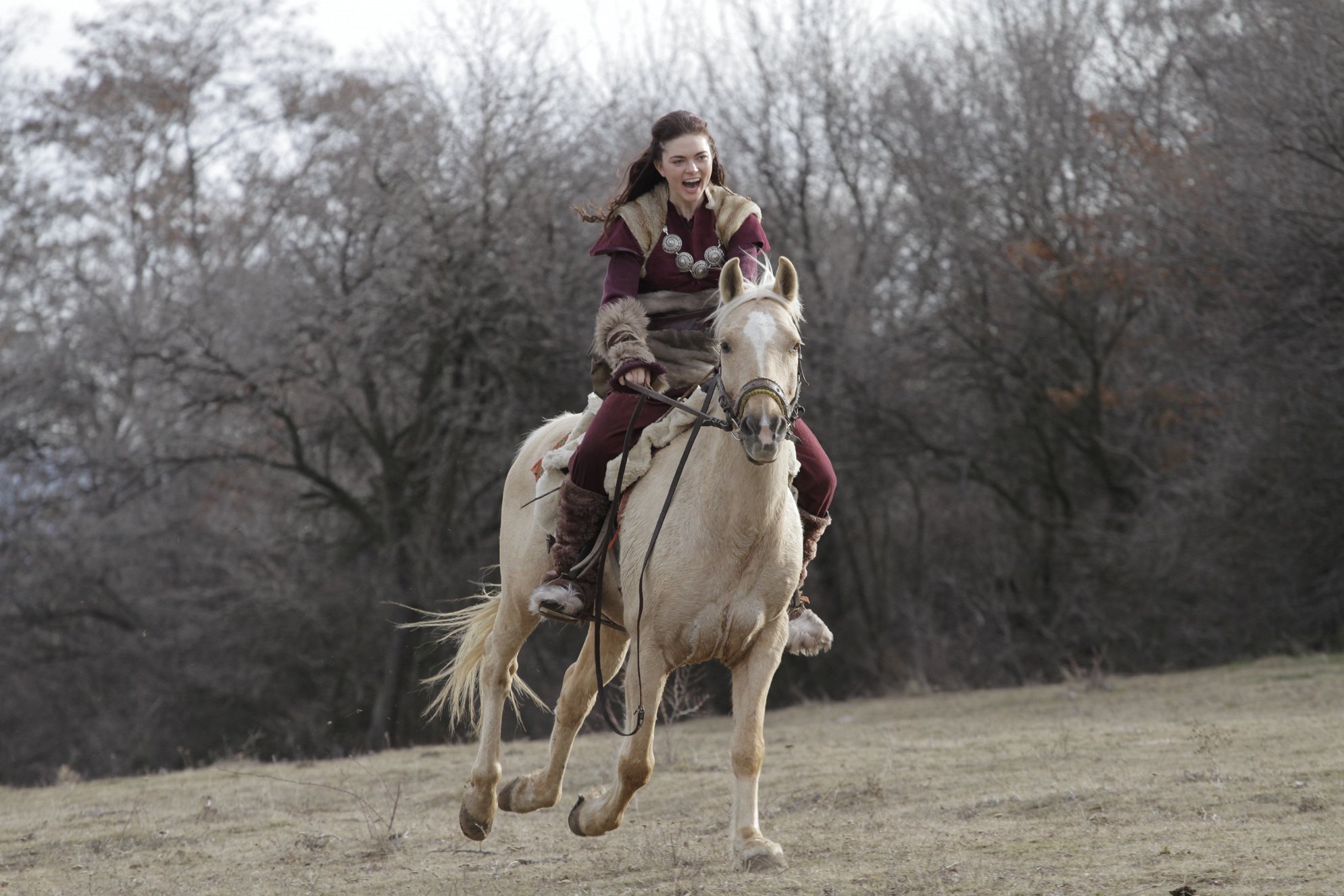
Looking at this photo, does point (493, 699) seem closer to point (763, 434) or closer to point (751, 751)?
point (751, 751)

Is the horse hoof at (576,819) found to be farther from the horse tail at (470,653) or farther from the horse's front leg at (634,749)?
the horse tail at (470,653)

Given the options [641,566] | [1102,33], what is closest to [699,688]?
[1102,33]

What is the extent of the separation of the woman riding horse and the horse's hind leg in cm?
81

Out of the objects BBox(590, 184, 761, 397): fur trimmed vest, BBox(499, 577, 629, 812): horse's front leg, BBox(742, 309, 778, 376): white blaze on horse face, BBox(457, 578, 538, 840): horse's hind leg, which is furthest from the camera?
BBox(457, 578, 538, 840): horse's hind leg

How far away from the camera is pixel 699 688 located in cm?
1992

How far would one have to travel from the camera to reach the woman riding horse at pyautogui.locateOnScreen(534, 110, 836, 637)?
5988 mm

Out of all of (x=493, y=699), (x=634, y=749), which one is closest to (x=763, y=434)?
(x=634, y=749)

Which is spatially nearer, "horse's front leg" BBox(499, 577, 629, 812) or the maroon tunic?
the maroon tunic

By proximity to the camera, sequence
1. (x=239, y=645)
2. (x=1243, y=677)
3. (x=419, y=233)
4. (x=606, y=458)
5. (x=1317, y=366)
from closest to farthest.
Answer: (x=606, y=458) < (x=1243, y=677) < (x=1317, y=366) < (x=419, y=233) < (x=239, y=645)

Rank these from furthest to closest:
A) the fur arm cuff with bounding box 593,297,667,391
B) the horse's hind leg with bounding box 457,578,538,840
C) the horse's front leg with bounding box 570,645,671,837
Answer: the horse's hind leg with bounding box 457,578,538,840
the fur arm cuff with bounding box 593,297,667,391
the horse's front leg with bounding box 570,645,671,837

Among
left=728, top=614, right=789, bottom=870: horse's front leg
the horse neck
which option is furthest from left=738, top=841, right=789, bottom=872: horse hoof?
the horse neck

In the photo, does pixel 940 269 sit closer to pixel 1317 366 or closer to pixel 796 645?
pixel 1317 366

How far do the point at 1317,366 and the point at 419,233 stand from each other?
11.5m

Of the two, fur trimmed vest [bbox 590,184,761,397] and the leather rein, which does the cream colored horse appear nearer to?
the leather rein
